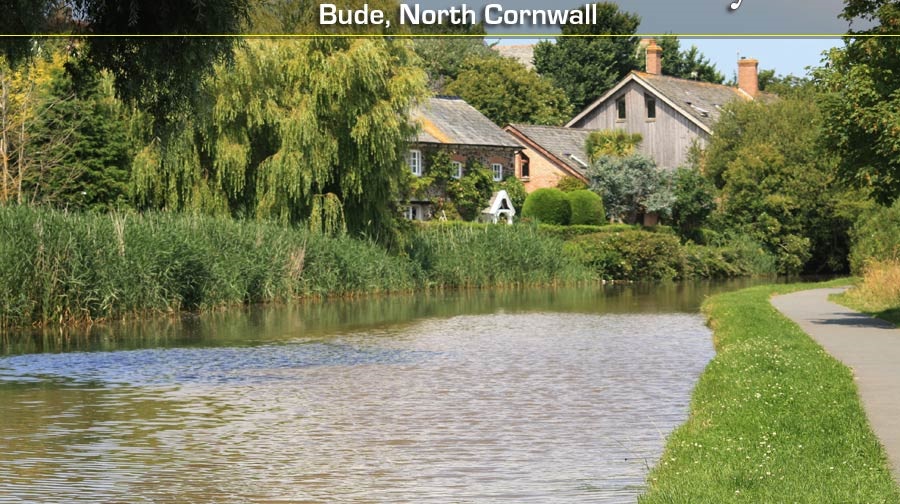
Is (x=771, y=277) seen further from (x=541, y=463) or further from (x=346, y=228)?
(x=541, y=463)

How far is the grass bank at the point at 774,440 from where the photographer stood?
371 inches

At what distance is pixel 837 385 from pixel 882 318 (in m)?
12.3

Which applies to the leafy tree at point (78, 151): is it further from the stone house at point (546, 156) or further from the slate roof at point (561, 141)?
the slate roof at point (561, 141)

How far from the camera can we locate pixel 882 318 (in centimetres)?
2644

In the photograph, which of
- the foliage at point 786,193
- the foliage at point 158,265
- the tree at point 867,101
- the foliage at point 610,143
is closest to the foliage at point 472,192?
the foliage at point 610,143

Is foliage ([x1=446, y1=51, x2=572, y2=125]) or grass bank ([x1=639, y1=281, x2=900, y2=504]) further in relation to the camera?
foliage ([x1=446, y1=51, x2=572, y2=125])

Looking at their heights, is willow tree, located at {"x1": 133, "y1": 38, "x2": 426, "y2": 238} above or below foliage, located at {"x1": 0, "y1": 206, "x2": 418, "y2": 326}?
above

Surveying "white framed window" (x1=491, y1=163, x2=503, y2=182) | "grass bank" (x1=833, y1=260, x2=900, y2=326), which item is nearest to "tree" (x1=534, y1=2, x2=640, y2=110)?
"white framed window" (x1=491, y1=163, x2=503, y2=182)

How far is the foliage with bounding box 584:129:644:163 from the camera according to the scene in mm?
72375

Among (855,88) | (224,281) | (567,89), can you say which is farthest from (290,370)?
(567,89)

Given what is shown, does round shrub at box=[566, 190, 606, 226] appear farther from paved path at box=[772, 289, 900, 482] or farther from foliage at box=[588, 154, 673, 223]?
paved path at box=[772, 289, 900, 482]

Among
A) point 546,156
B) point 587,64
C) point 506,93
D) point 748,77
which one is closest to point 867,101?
point 546,156

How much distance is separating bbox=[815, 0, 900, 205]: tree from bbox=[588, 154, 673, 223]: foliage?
39695 millimetres

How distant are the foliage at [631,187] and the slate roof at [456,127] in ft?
17.8
